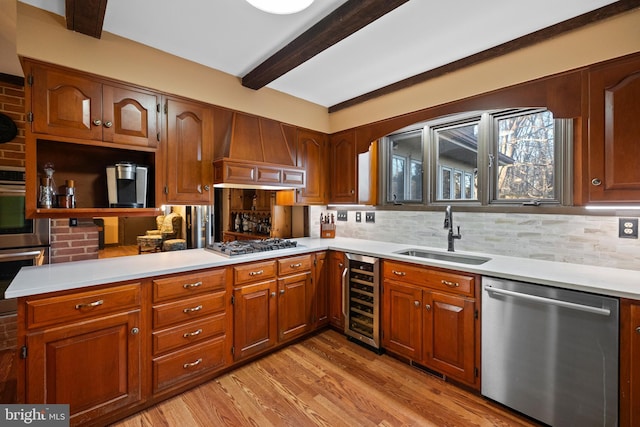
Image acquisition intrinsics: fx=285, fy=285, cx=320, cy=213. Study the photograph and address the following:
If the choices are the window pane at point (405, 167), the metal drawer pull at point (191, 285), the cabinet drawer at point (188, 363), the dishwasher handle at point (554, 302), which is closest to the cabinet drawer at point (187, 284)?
the metal drawer pull at point (191, 285)

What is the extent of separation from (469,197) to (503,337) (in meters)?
1.29

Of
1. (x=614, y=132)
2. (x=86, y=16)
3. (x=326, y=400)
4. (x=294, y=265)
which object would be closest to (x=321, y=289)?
Result: (x=294, y=265)

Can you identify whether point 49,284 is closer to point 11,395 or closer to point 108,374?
point 108,374

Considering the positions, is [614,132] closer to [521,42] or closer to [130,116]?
[521,42]

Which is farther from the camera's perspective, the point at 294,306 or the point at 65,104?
the point at 294,306

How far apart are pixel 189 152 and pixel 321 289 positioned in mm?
1810

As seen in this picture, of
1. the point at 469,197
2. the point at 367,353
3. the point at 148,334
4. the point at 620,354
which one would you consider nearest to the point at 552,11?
the point at 469,197

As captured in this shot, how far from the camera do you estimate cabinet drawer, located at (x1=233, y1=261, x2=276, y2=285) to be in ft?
7.46

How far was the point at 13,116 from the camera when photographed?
240cm

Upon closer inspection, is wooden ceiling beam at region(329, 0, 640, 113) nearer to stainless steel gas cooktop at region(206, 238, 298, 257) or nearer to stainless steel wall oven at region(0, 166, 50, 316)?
stainless steel gas cooktop at region(206, 238, 298, 257)

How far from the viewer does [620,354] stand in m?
1.46

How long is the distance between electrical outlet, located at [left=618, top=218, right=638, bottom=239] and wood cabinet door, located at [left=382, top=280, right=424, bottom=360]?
4.38 feet

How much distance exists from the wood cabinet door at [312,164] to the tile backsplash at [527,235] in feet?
2.67

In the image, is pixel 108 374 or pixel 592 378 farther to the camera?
pixel 108 374
